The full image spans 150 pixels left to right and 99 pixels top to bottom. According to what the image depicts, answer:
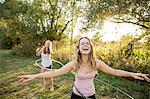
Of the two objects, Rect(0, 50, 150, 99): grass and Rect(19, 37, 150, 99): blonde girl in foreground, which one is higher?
Rect(19, 37, 150, 99): blonde girl in foreground

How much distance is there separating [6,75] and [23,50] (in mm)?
11084

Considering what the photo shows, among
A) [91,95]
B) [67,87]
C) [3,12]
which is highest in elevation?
[3,12]

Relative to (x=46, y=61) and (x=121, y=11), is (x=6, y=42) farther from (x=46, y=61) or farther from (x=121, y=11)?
(x=46, y=61)

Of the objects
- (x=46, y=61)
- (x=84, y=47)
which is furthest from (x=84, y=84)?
(x=46, y=61)

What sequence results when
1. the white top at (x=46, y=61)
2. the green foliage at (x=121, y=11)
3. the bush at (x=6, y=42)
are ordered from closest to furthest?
1. the white top at (x=46, y=61)
2. the green foliage at (x=121, y=11)
3. the bush at (x=6, y=42)

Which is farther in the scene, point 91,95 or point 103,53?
point 103,53

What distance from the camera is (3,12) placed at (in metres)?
30.2

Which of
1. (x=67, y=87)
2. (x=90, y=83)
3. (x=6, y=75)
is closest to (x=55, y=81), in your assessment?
(x=67, y=87)

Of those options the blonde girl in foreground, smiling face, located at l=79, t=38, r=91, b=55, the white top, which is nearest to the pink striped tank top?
the blonde girl in foreground

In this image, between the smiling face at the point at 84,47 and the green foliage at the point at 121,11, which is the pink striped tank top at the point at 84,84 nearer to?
the smiling face at the point at 84,47

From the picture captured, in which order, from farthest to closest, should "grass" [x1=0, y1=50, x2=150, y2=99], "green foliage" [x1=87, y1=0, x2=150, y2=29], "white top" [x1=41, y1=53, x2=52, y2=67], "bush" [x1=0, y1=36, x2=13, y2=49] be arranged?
"bush" [x1=0, y1=36, x2=13, y2=49] → "green foliage" [x1=87, y1=0, x2=150, y2=29] → "white top" [x1=41, y1=53, x2=52, y2=67] → "grass" [x1=0, y1=50, x2=150, y2=99]

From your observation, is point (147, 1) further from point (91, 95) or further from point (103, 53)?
point (91, 95)

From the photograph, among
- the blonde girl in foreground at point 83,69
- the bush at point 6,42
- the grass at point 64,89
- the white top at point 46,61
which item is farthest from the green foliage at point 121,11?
the bush at point 6,42

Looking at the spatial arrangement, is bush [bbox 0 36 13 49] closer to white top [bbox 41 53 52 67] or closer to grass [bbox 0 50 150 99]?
grass [bbox 0 50 150 99]
